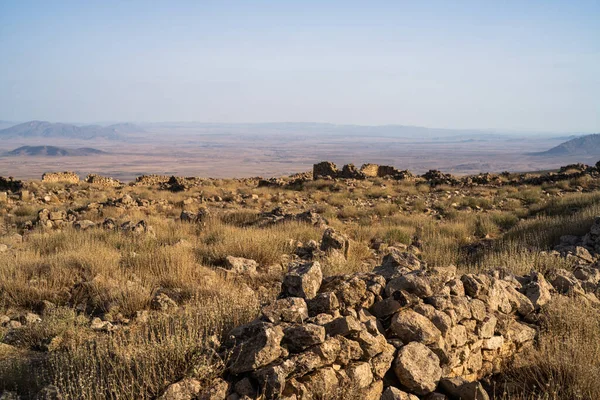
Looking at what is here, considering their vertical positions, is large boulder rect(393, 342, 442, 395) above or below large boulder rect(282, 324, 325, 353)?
below

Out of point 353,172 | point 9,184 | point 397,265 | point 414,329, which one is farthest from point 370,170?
point 414,329

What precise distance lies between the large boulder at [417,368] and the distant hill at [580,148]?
163 m

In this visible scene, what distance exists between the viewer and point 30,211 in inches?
571

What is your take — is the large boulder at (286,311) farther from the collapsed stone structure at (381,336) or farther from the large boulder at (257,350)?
the large boulder at (257,350)

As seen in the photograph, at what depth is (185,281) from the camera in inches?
257

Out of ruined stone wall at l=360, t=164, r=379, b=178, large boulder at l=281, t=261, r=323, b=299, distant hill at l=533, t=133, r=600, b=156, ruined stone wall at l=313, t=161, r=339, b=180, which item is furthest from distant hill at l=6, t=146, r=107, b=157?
large boulder at l=281, t=261, r=323, b=299

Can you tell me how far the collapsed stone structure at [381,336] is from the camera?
3.38 m

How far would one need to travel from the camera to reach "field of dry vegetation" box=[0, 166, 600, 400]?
3.68 m

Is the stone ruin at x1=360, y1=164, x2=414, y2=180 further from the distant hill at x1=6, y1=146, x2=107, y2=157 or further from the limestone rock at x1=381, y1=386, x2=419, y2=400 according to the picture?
the distant hill at x1=6, y1=146, x2=107, y2=157

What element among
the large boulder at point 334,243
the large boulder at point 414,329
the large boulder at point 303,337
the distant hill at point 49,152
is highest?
the large boulder at point 303,337

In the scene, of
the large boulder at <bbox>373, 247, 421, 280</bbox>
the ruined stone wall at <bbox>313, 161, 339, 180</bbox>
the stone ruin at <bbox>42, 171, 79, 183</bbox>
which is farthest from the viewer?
the ruined stone wall at <bbox>313, 161, 339, 180</bbox>

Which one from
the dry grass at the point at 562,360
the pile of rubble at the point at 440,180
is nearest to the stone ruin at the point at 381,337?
the dry grass at the point at 562,360

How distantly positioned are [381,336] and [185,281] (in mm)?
3509

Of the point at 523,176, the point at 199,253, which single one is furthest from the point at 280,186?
the point at 199,253
